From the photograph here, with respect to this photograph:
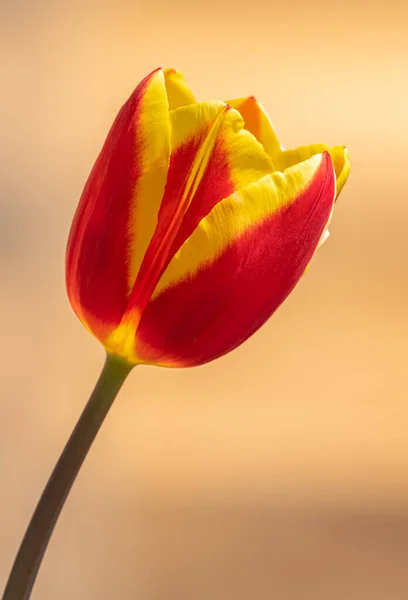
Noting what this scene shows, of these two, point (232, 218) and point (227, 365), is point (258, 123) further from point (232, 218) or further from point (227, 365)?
point (227, 365)

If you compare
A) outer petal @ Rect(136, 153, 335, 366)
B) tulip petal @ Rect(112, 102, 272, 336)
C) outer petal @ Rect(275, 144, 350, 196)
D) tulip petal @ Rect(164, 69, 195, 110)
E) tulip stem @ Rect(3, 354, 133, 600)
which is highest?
tulip petal @ Rect(164, 69, 195, 110)

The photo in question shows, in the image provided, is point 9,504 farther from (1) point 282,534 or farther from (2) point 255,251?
(2) point 255,251

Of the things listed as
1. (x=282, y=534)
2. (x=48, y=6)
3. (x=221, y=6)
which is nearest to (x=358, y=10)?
(x=221, y=6)

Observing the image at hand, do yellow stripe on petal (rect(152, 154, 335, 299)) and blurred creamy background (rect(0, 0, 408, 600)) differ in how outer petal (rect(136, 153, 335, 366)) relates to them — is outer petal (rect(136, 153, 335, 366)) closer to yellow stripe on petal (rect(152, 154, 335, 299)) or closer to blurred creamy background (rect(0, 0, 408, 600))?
yellow stripe on petal (rect(152, 154, 335, 299))

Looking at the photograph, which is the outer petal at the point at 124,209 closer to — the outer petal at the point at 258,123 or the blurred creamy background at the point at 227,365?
the outer petal at the point at 258,123

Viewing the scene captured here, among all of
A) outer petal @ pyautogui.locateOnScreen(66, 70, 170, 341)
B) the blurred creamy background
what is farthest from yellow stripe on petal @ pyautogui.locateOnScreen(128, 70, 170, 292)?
the blurred creamy background

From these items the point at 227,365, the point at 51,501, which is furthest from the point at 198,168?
the point at 227,365
